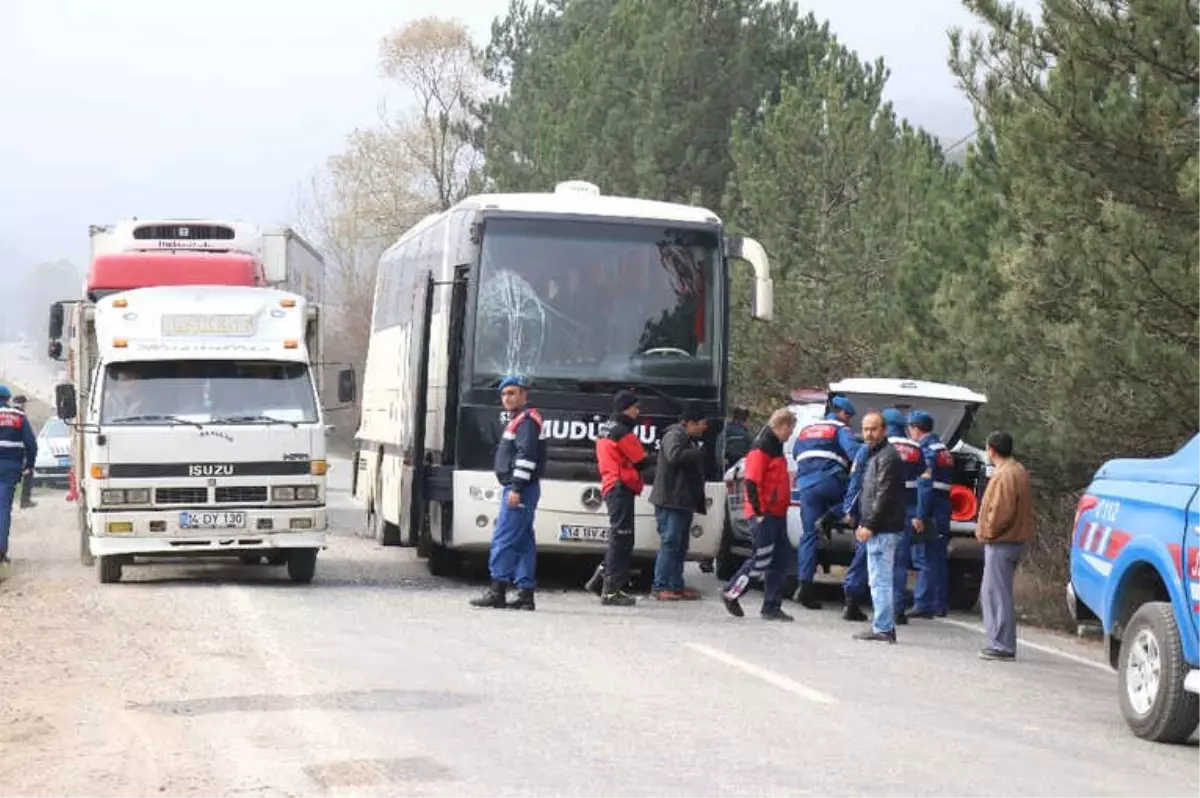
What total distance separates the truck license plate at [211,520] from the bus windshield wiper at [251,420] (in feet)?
2.79

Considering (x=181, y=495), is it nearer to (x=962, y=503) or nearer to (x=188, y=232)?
(x=188, y=232)

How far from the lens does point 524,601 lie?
55.4ft

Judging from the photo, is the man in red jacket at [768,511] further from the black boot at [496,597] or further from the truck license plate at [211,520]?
the truck license plate at [211,520]


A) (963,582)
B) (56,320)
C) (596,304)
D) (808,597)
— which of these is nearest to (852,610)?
(808,597)

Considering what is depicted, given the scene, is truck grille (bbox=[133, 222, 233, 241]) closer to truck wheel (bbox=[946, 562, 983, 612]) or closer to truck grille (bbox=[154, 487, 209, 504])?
truck grille (bbox=[154, 487, 209, 504])

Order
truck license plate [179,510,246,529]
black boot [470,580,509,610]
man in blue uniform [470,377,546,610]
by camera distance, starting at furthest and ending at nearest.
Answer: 1. truck license plate [179,510,246,529]
2. black boot [470,580,509,610]
3. man in blue uniform [470,377,546,610]

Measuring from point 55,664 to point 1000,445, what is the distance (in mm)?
6734

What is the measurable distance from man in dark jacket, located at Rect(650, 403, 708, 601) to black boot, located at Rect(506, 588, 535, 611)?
160 centimetres

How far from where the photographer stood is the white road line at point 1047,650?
1483cm

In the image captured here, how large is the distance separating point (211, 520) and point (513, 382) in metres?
3.24

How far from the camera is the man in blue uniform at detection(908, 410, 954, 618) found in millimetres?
17297

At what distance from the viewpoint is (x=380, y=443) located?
22.9 meters

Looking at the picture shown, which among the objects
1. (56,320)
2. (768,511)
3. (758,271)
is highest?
(758,271)

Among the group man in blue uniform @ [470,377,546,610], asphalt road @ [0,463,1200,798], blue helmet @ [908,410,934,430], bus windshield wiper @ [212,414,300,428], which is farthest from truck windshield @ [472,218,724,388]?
asphalt road @ [0,463,1200,798]
